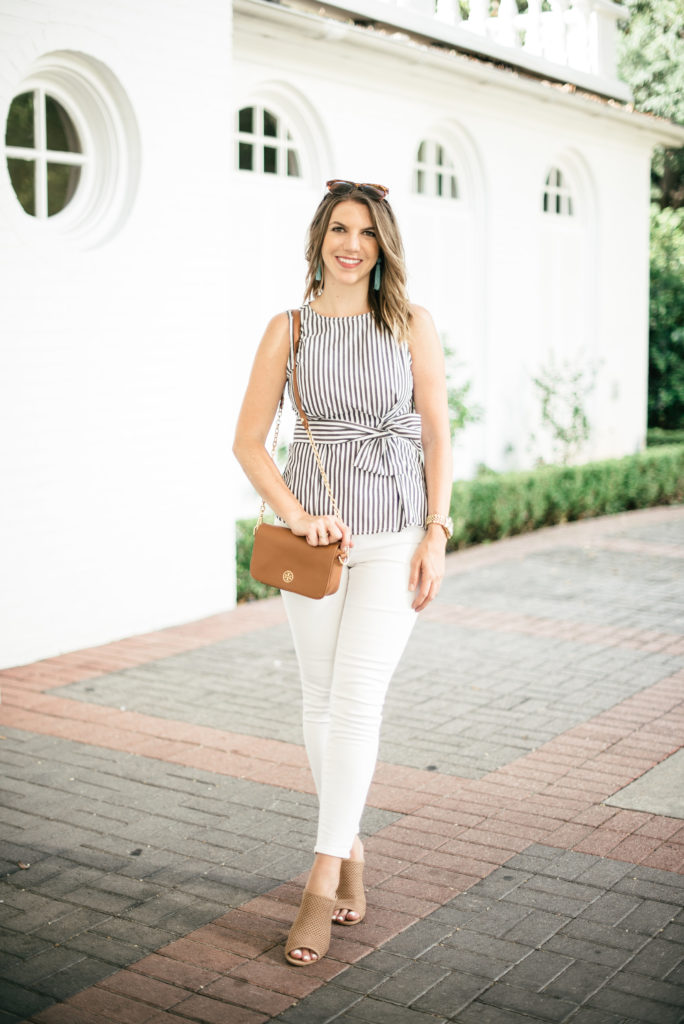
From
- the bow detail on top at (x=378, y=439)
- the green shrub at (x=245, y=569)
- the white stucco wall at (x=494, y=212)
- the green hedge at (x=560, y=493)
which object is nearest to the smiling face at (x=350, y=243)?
the bow detail on top at (x=378, y=439)

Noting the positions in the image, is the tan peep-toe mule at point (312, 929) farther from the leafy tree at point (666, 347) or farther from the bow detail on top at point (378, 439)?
the leafy tree at point (666, 347)

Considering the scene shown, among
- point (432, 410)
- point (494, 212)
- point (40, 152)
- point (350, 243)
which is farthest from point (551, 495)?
point (350, 243)

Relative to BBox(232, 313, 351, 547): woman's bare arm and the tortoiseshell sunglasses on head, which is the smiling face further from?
BBox(232, 313, 351, 547): woman's bare arm

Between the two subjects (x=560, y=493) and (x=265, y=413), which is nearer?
(x=265, y=413)

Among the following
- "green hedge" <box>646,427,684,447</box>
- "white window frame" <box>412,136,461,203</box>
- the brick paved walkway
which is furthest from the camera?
"green hedge" <box>646,427,684,447</box>

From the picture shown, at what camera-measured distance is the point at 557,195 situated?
523 inches

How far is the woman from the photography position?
3.38 metres

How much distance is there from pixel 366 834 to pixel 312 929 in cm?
100

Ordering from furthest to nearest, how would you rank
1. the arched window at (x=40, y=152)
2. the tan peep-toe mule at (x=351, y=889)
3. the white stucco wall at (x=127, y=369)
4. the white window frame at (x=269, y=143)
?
the white window frame at (x=269, y=143) < the arched window at (x=40, y=152) < the white stucco wall at (x=127, y=369) < the tan peep-toe mule at (x=351, y=889)

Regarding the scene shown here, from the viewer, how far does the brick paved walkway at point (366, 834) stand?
3.24 meters

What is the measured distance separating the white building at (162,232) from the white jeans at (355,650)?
3.51 meters

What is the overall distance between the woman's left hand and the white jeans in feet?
0.07

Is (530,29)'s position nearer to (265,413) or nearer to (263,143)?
(263,143)

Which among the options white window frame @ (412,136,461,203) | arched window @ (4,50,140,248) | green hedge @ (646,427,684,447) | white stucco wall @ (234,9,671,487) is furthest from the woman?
green hedge @ (646,427,684,447)
